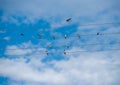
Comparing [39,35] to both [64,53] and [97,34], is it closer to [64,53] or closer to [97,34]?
[64,53]

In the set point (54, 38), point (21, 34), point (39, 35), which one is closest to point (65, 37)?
point (54, 38)

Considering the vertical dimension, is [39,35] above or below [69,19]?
below

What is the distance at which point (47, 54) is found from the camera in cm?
2592

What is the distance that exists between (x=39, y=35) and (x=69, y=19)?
4.38 metres

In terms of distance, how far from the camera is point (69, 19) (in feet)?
81.1

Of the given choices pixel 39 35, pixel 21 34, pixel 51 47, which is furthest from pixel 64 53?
pixel 21 34

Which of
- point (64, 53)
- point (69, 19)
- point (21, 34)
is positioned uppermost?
point (69, 19)

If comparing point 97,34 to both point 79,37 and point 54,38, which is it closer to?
point 79,37

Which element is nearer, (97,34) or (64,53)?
(97,34)

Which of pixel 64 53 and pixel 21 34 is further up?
pixel 21 34

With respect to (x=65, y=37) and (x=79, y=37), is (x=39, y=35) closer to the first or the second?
(x=65, y=37)

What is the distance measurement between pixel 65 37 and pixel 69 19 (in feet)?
8.31

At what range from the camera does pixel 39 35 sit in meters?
23.5

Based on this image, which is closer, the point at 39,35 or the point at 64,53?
the point at 39,35
